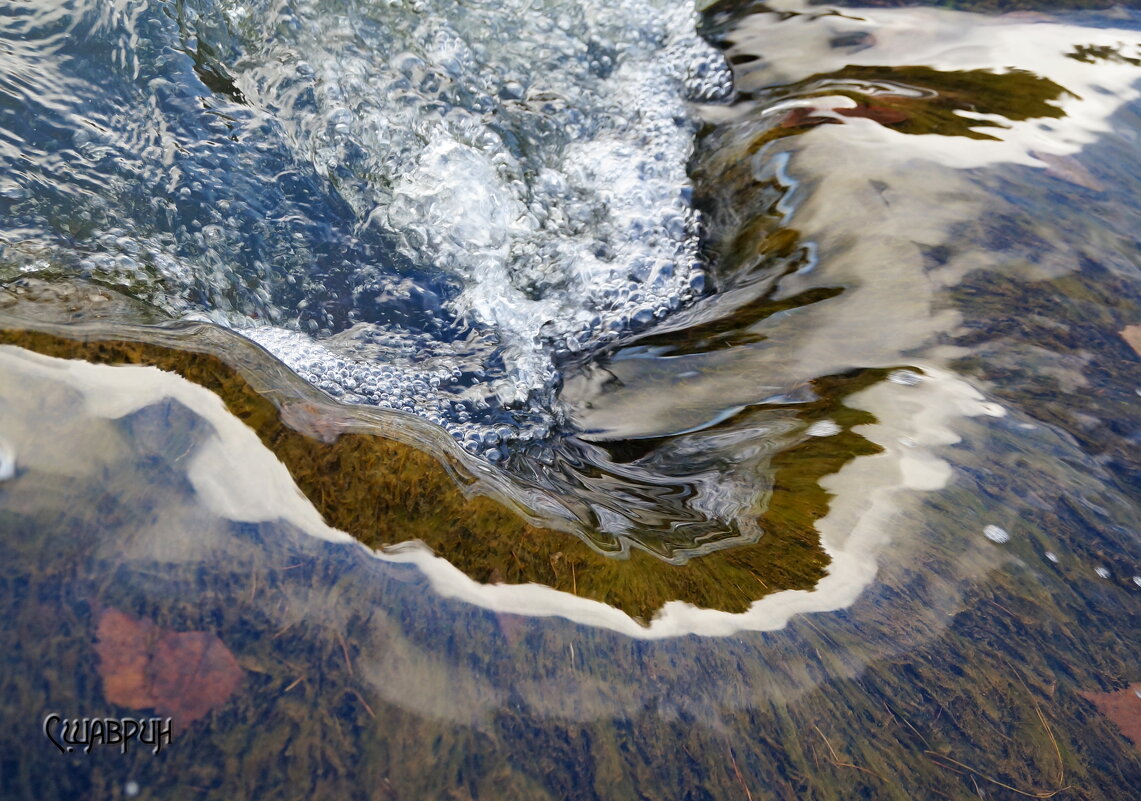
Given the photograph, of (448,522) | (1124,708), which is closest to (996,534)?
(1124,708)

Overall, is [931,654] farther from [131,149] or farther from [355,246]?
[131,149]

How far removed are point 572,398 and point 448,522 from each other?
34.6 inches

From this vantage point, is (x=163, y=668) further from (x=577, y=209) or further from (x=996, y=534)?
(x=577, y=209)

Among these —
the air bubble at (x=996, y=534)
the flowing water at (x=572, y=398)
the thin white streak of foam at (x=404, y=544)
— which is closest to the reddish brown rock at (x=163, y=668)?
the flowing water at (x=572, y=398)

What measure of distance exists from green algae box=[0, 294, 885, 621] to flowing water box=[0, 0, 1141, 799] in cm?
1

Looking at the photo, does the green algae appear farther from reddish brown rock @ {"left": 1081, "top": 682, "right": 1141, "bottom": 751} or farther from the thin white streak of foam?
reddish brown rock @ {"left": 1081, "top": 682, "right": 1141, "bottom": 751}

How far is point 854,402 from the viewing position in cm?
200

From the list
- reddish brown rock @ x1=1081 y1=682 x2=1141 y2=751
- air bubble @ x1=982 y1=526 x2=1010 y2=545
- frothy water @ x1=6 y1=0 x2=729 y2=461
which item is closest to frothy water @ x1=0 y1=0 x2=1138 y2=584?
frothy water @ x1=6 y1=0 x2=729 y2=461

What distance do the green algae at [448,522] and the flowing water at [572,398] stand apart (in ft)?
0.03

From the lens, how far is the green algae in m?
1.52

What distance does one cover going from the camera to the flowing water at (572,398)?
131 cm

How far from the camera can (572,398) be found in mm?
2385

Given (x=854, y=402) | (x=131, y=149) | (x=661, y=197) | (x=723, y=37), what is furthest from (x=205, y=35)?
(x=854, y=402)

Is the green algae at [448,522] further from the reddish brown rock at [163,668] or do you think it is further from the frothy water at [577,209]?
the reddish brown rock at [163,668]
